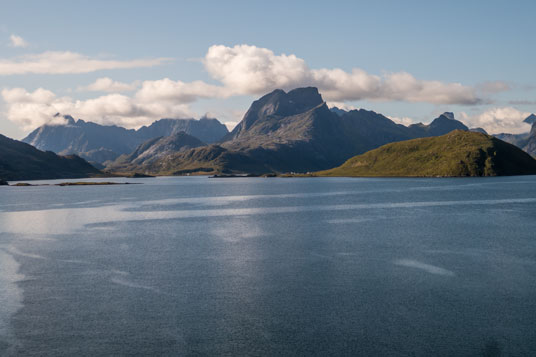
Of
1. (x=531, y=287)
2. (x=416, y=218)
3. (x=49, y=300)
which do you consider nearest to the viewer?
(x=49, y=300)

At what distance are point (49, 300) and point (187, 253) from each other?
27.4m

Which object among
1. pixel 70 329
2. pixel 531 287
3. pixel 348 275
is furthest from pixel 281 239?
pixel 70 329

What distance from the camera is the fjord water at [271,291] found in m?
36.0

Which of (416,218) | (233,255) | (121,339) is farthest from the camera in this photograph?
(416,218)

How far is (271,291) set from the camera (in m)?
49.6

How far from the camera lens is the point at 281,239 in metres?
86.9

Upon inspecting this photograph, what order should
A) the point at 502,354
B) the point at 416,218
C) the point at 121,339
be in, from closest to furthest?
the point at 502,354 < the point at 121,339 < the point at 416,218

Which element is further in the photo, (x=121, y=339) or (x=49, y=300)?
(x=49, y=300)

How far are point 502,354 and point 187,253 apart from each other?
163ft

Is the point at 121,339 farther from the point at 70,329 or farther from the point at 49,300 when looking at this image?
the point at 49,300

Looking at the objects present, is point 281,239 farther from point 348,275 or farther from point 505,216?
point 505,216

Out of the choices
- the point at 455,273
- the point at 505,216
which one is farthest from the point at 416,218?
the point at 455,273

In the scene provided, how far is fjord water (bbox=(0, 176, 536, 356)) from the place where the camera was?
36.0 metres

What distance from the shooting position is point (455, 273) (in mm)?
57375
